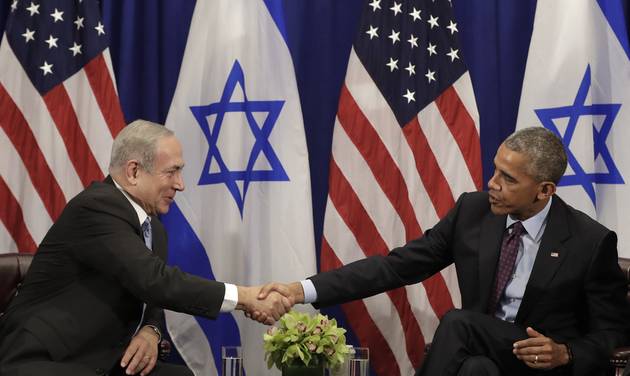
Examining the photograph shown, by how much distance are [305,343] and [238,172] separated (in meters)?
1.39

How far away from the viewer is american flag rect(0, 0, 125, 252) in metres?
5.09

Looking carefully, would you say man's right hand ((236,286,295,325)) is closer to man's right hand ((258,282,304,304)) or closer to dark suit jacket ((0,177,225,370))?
man's right hand ((258,282,304,304))

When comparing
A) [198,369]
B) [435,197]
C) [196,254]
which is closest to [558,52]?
[435,197]

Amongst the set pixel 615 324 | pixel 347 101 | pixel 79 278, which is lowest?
pixel 615 324

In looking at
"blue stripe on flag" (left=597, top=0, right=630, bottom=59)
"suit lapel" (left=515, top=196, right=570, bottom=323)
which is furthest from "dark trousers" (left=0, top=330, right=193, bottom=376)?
"blue stripe on flag" (left=597, top=0, right=630, bottom=59)

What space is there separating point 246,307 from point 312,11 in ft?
7.84

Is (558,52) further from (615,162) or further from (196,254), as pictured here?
(196,254)

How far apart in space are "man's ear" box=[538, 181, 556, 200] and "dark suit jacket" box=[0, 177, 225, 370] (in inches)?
58.8

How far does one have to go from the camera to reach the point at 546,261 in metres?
3.86

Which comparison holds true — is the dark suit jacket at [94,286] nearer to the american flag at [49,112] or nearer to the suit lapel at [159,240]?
the suit lapel at [159,240]

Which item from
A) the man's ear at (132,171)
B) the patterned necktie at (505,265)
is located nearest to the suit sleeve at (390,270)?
the patterned necktie at (505,265)

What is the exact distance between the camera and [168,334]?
216 inches

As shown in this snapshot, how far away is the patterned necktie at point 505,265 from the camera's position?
394 centimetres

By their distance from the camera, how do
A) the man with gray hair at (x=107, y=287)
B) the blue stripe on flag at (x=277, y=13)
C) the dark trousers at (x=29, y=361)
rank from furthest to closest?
1. the blue stripe on flag at (x=277, y=13)
2. the man with gray hair at (x=107, y=287)
3. the dark trousers at (x=29, y=361)
